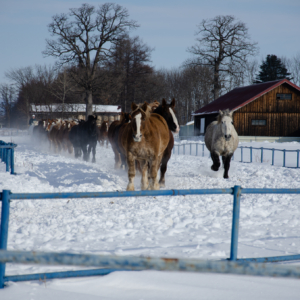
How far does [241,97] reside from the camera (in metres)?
35.2

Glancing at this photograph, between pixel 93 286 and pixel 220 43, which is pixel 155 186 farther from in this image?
pixel 220 43

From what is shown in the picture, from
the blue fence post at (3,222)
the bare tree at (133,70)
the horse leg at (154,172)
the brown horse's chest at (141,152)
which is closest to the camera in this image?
the blue fence post at (3,222)

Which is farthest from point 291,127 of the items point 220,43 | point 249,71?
point 249,71

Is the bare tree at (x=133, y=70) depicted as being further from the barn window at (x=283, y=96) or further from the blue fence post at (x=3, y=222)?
the blue fence post at (x=3, y=222)

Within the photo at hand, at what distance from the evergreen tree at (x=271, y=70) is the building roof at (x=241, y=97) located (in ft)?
75.3

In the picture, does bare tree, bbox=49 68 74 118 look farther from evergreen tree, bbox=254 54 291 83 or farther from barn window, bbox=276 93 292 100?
evergreen tree, bbox=254 54 291 83

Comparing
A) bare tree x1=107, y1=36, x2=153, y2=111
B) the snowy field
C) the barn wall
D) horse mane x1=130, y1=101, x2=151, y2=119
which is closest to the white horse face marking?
the snowy field

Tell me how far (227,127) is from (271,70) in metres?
55.1

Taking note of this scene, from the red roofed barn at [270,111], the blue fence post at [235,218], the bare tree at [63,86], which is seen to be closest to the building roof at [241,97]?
the red roofed barn at [270,111]

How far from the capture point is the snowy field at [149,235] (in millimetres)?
3111

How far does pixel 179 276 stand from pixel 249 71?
7102 cm

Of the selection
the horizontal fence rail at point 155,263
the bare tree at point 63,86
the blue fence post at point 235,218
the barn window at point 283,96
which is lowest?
the blue fence post at point 235,218

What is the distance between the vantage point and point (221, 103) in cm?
3688

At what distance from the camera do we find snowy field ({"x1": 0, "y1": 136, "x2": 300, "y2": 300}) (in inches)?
122
